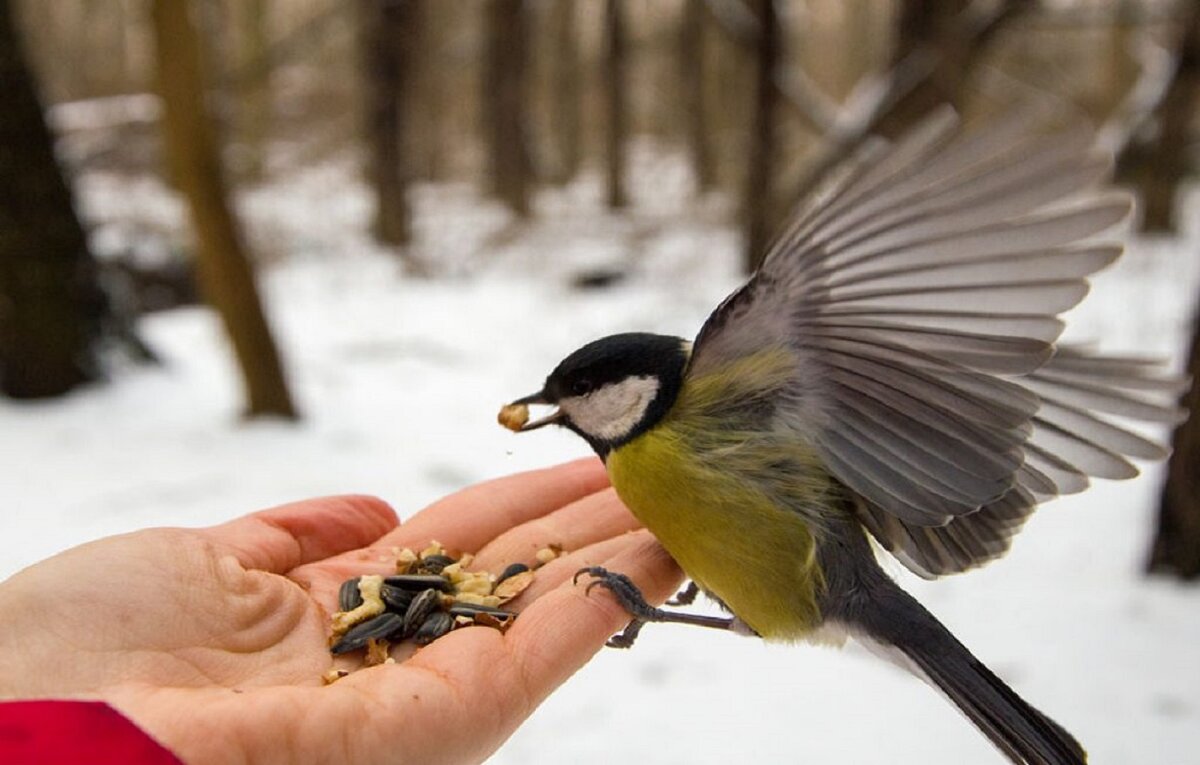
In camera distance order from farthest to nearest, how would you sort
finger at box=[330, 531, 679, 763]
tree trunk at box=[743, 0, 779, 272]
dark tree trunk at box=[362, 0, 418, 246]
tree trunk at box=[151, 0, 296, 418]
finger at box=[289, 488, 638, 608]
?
dark tree trunk at box=[362, 0, 418, 246], tree trunk at box=[743, 0, 779, 272], tree trunk at box=[151, 0, 296, 418], finger at box=[289, 488, 638, 608], finger at box=[330, 531, 679, 763]

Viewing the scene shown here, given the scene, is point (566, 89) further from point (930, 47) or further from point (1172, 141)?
point (930, 47)

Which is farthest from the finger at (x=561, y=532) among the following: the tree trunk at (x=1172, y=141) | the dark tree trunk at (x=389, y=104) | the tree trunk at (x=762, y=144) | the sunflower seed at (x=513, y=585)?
the dark tree trunk at (x=389, y=104)

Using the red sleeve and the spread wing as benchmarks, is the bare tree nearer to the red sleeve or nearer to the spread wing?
the spread wing

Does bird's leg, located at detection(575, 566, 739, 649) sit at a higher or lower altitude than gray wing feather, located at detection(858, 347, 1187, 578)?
lower

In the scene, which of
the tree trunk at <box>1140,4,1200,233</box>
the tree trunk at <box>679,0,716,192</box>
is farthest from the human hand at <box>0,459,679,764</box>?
the tree trunk at <box>679,0,716,192</box>

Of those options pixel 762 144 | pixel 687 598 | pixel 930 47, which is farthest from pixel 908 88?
pixel 687 598

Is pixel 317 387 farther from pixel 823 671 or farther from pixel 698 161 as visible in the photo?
pixel 698 161
